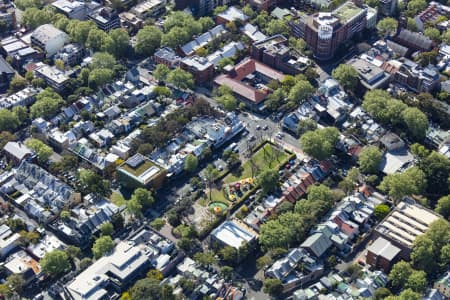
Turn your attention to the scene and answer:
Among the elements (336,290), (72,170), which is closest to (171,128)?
(72,170)

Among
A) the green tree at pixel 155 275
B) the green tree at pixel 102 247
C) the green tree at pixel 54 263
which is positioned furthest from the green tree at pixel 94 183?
the green tree at pixel 155 275

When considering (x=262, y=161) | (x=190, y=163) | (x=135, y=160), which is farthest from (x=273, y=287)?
(x=135, y=160)

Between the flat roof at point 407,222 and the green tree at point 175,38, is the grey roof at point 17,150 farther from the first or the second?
the flat roof at point 407,222

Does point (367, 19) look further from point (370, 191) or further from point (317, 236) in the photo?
point (317, 236)

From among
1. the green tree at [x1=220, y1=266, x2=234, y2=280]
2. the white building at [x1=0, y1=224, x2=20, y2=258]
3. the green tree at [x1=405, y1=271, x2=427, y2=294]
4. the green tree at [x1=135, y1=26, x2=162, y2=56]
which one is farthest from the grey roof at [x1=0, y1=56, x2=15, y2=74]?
the green tree at [x1=405, y1=271, x2=427, y2=294]

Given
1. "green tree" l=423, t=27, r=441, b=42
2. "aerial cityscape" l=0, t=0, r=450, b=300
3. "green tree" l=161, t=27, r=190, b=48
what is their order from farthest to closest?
"green tree" l=423, t=27, r=441, b=42
"green tree" l=161, t=27, r=190, b=48
"aerial cityscape" l=0, t=0, r=450, b=300

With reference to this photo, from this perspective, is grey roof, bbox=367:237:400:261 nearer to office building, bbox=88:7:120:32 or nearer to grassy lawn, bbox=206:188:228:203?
grassy lawn, bbox=206:188:228:203
